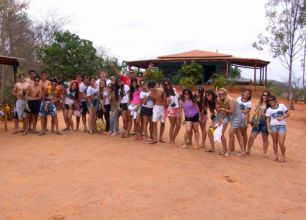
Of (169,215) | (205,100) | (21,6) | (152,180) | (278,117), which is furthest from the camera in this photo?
(21,6)

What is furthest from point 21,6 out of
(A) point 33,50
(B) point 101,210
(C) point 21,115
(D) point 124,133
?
(B) point 101,210

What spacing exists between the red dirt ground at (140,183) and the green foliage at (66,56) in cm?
1270

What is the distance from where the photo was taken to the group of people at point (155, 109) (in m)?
8.42

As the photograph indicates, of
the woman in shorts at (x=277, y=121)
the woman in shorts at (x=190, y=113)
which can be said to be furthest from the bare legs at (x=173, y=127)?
the woman in shorts at (x=277, y=121)

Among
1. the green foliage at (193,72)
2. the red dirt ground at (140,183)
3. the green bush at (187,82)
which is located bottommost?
the red dirt ground at (140,183)

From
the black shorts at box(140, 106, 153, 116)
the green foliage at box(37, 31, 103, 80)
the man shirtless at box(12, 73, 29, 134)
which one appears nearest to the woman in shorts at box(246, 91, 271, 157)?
the black shorts at box(140, 106, 153, 116)

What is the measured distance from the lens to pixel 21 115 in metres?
10.5

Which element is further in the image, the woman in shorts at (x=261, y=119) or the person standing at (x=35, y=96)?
the person standing at (x=35, y=96)

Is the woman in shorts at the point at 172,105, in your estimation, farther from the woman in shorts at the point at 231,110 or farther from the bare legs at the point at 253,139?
the bare legs at the point at 253,139

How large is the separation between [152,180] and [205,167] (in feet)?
4.65

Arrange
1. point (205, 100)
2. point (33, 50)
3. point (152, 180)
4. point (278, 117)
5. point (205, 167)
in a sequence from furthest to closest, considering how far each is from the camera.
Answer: point (33, 50) < point (205, 100) < point (278, 117) < point (205, 167) < point (152, 180)

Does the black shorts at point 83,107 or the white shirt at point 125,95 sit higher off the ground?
the white shirt at point 125,95

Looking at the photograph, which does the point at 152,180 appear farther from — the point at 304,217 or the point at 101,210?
the point at 304,217

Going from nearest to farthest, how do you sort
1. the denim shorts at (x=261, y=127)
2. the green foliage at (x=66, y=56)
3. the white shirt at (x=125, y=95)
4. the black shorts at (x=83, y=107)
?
the denim shorts at (x=261, y=127) → the white shirt at (x=125, y=95) → the black shorts at (x=83, y=107) → the green foliage at (x=66, y=56)
